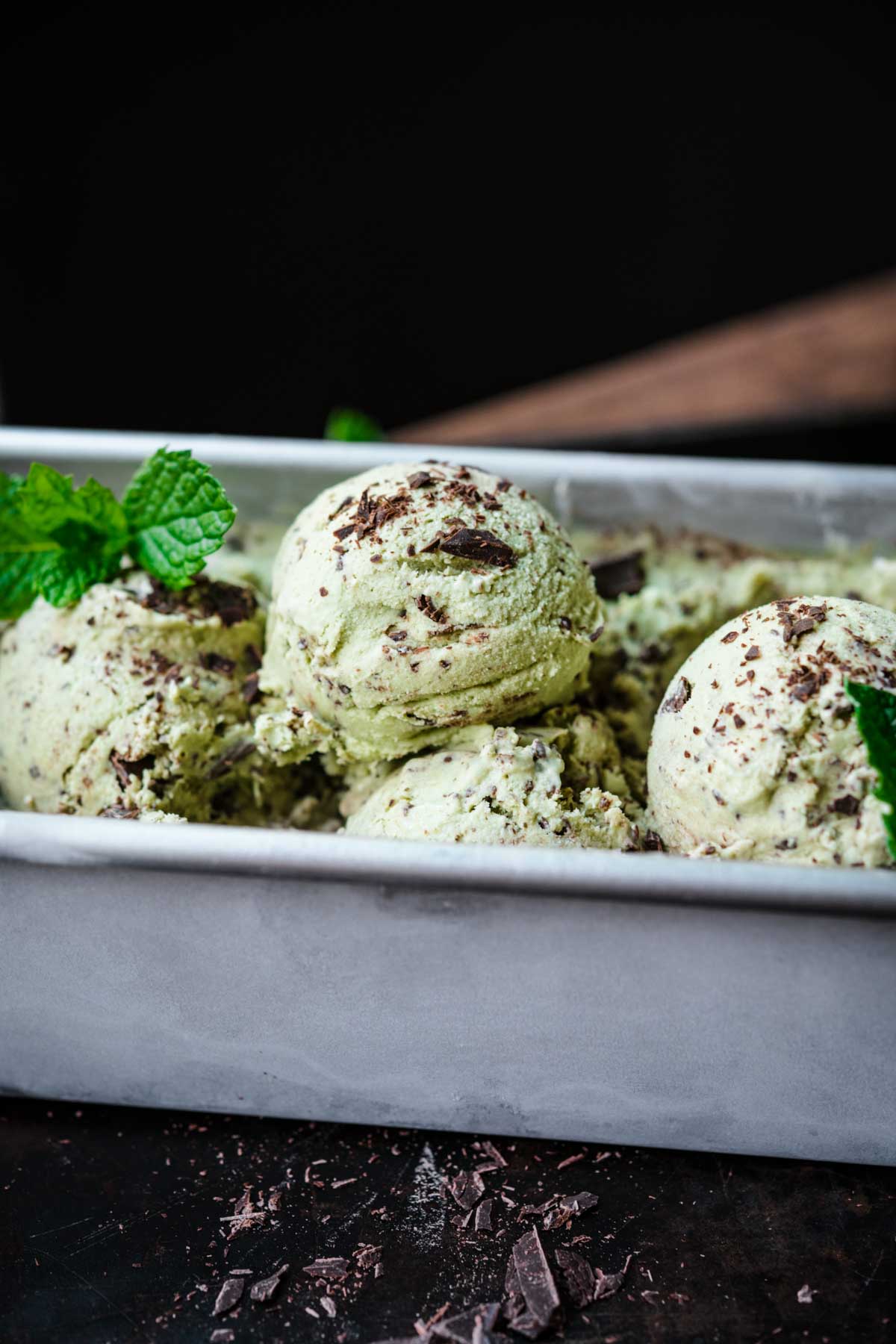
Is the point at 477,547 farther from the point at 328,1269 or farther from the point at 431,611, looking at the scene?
the point at 328,1269

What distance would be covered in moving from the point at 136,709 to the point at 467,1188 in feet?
2.26

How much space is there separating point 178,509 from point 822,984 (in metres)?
0.97

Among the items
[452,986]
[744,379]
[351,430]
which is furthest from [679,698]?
[744,379]

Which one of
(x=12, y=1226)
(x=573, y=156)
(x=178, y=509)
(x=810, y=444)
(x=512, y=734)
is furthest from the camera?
(x=573, y=156)

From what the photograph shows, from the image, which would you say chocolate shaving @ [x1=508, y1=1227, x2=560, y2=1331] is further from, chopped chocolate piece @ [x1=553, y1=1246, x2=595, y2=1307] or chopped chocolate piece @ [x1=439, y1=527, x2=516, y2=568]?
chopped chocolate piece @ [x1=439, y1=527, x2=516, y2=568]

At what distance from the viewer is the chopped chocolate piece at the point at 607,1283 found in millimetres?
1191

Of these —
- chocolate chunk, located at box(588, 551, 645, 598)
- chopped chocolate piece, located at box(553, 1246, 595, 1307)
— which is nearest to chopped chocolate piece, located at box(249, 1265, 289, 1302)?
chopped chocolate piece, located at box(553, 1246, 595, 1307)

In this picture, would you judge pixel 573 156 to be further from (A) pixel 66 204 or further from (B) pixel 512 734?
(B) pixel 512 734

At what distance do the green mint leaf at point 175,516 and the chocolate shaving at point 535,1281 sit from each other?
0.87 metres

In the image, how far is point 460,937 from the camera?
46.8 inches

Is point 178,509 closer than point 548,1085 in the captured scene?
No

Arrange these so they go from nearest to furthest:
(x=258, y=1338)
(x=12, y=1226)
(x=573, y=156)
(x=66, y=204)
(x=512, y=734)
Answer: (x=258, y=1338) < (x=12, y=1226) < (x=512, y=734) < (x=66, y=204) < (x=573, y=156)

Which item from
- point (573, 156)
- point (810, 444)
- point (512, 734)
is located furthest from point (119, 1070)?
point (573, 156)

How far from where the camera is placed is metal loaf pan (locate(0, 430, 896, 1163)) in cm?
113
